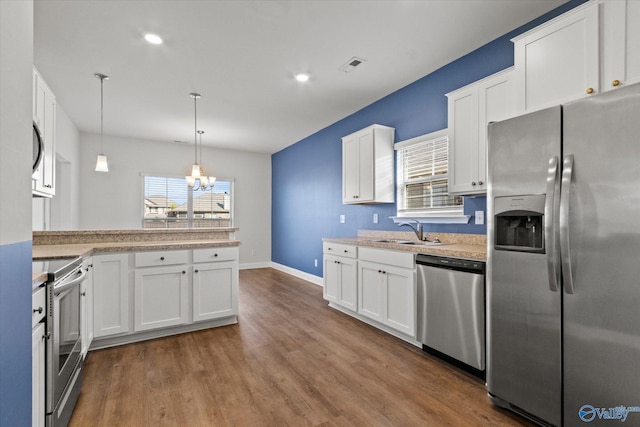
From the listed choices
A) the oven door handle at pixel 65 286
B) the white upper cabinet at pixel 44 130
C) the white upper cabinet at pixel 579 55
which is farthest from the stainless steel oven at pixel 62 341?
the white upper cabinet at pixel 579 55

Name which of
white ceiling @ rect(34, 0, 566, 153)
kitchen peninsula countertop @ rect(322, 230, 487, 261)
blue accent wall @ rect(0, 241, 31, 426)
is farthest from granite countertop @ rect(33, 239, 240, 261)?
white ceiling @ rect(34, 0, 566, 153)

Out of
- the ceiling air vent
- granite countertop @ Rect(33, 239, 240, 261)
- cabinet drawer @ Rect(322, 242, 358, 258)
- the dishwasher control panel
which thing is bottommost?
cabinet drawer @ Rect(322, 242, 358, 258)

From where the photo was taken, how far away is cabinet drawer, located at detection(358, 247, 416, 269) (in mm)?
2840

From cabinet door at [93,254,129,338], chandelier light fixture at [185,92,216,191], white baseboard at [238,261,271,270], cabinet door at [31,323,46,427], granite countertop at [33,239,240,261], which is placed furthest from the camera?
white baseboard at [238,261,271,270]

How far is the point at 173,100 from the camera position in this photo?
4.20m

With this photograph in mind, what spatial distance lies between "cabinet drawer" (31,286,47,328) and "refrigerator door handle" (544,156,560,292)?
2.56 m

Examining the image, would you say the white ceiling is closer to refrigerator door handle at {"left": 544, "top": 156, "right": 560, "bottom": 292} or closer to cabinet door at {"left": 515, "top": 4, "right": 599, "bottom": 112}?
cabinet door at {"left": 515, "top": 4, "right": 599, "bottom": 112}

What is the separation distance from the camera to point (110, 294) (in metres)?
2.84

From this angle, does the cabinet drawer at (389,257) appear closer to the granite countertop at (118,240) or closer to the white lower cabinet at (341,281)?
the white lower cabinet at (341,281)

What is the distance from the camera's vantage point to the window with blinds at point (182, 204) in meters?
6.33

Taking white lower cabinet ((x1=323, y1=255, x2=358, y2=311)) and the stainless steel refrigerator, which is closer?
the stainless steel refrigerator

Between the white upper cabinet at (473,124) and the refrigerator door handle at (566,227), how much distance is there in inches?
37.0

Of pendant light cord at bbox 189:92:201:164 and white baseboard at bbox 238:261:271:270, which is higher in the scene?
pendant light cord at bbox 189:92:201:164

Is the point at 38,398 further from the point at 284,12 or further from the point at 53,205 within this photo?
the point at 53,205
